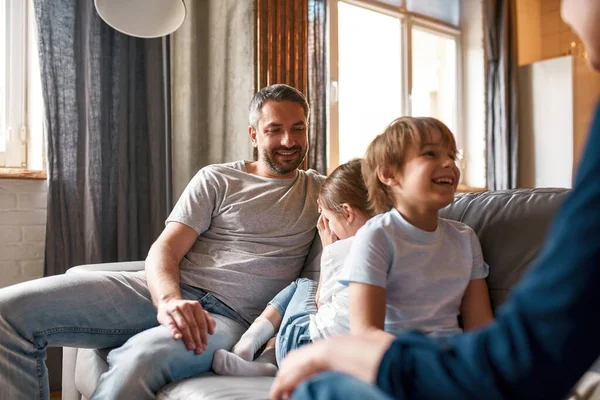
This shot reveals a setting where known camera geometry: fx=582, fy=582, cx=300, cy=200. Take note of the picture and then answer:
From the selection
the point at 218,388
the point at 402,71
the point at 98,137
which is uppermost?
the point at 402,71

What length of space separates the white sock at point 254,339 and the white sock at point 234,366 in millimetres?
45

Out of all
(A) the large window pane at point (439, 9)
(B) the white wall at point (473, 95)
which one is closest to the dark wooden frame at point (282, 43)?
(A) the large window pane at point (439, 9)

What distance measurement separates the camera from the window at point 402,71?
4023 mm

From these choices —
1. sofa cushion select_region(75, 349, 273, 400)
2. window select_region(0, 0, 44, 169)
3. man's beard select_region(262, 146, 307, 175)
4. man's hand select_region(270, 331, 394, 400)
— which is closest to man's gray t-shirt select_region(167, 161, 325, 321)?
man's beard select_region(262, 146, 307, 175)

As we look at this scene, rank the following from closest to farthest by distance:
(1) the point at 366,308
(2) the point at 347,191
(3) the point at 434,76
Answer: (1) the point at 366,308
(2) the point at 347,191
(3) the point at 434,76

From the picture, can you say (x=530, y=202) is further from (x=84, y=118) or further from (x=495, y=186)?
(x=495, y=186)

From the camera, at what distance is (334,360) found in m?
0.64

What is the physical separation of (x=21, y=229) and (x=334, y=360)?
2.48 meters

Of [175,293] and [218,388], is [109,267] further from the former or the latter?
[218,388]

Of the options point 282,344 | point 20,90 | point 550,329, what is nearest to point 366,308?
point 282,344

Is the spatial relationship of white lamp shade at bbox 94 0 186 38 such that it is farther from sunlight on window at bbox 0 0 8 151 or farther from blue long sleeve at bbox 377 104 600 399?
blue long sleeve at bbox 377 104 600 399

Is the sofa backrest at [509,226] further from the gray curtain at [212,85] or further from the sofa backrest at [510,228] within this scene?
the gray curtain at [212,85]

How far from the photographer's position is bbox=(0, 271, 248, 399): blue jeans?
1.42 metres

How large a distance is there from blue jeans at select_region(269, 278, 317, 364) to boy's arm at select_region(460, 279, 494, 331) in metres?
0.40
